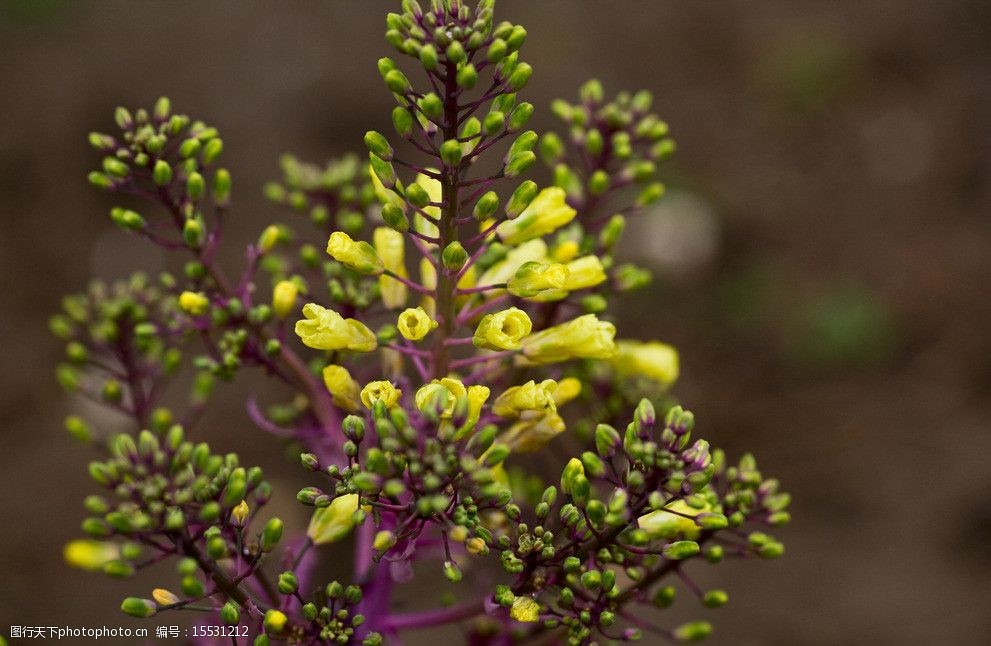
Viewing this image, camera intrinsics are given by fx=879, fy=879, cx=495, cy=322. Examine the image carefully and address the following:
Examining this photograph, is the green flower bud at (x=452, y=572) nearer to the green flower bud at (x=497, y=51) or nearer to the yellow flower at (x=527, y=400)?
the yellow flower at (x=527, y=400)

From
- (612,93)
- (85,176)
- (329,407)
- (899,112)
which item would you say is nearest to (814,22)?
(899,112)

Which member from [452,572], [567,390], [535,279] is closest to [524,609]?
[452,572]

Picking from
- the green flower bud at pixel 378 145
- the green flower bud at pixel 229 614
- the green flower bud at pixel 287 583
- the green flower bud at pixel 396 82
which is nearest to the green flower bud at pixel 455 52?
the green flower bud at pixel 396 82

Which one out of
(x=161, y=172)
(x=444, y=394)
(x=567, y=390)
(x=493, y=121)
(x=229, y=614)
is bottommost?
Answer: (x=229, y=614)

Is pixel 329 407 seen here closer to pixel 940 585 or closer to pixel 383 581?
pixel 383 581

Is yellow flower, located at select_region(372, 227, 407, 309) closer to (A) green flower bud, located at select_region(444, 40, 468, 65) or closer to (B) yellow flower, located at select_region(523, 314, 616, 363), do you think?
(B) yellow flower, located at select_region(523, 314, 616, 363)

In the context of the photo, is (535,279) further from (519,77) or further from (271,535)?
(271,535)
